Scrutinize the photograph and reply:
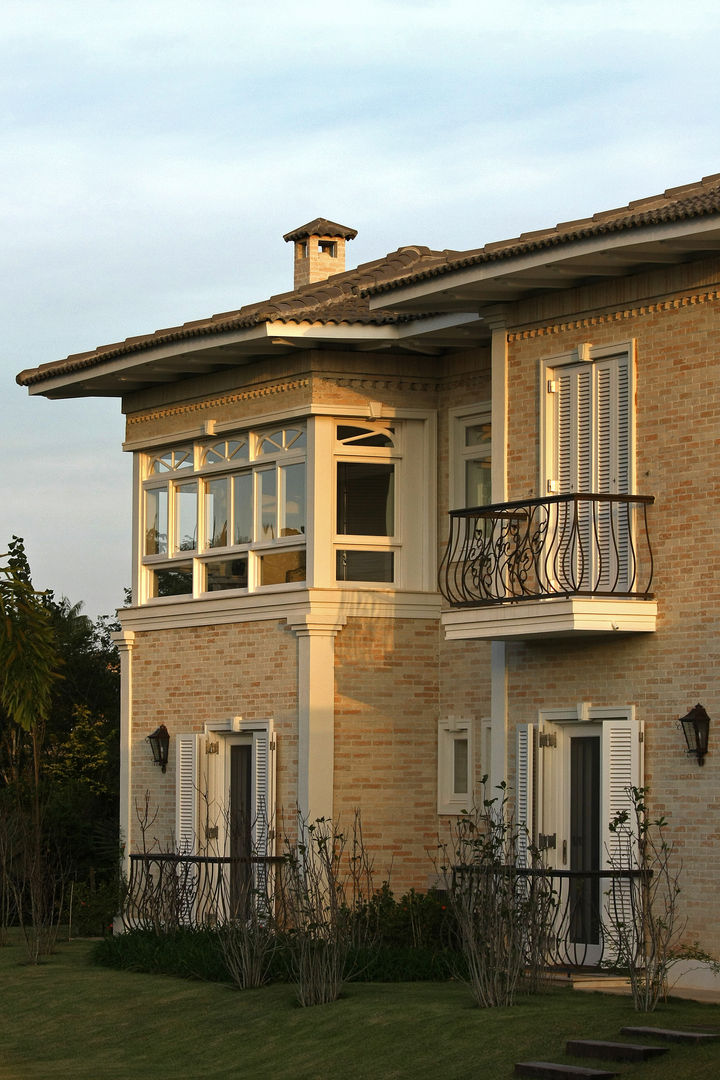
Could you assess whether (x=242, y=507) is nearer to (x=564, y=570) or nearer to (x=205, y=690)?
(x=205, y=690)

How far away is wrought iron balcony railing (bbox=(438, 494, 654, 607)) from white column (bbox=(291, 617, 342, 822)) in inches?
109

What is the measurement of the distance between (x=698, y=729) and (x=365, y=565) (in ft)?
18.7

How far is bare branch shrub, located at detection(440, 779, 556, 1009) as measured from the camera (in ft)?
47.4

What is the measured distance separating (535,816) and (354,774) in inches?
126

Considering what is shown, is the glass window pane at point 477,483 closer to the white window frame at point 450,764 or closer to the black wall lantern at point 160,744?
the white window frame at point 450,764

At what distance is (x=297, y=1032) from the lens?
14586 millimetres

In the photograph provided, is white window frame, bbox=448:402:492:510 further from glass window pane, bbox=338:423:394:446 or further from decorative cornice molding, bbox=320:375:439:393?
glass window pane, bbox=338:423:394:446

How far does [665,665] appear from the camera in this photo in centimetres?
1628

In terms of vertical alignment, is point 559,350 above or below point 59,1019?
above

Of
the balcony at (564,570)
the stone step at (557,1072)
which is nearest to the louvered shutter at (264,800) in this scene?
the balcony at (564,570)

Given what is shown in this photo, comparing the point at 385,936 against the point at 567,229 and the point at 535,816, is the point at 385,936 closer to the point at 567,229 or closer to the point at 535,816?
the point at 535,816

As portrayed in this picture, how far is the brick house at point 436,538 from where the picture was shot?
53.2ft

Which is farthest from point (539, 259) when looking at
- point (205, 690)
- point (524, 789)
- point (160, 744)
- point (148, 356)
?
point (160, 744)

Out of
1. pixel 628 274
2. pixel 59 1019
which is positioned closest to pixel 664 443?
pixel 628 274
